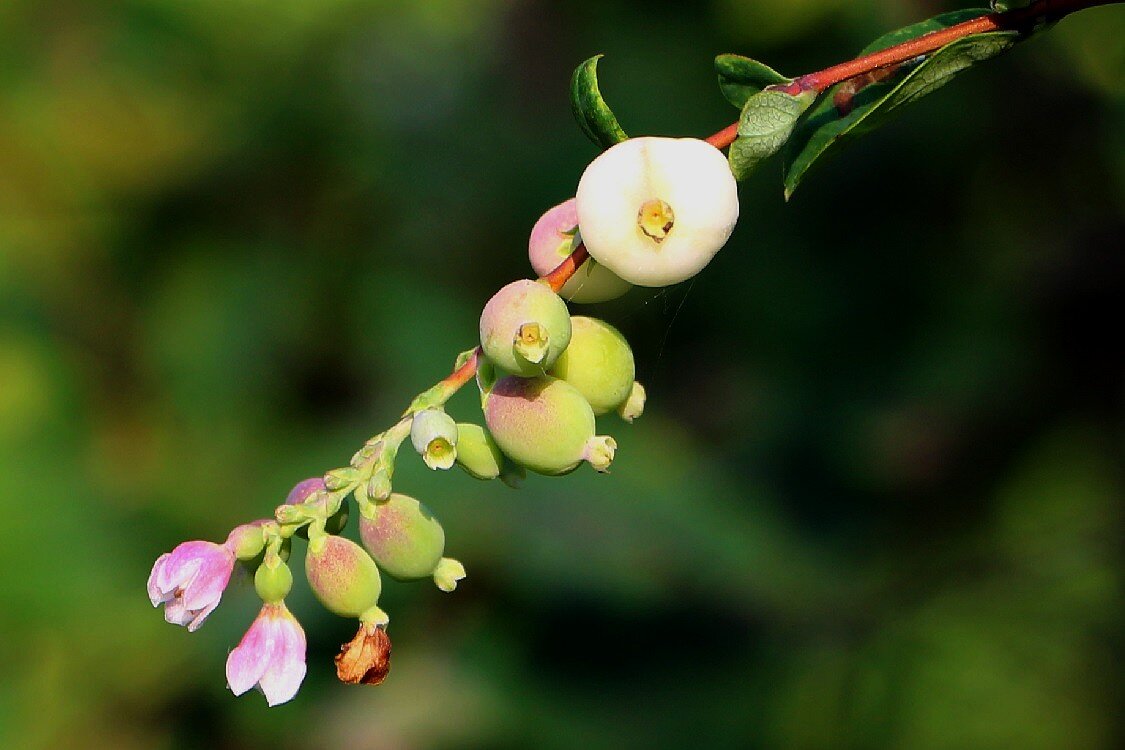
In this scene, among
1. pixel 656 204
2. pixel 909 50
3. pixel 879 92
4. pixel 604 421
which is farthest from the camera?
pixel 604 421

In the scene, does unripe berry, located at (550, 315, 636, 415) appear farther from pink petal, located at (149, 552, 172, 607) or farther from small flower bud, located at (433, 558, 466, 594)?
pink petal, located at (149, 552, 172, 607)

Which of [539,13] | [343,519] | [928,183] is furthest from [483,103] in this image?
[343,519]

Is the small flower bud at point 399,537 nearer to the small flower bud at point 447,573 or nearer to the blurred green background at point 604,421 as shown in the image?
the small flower bud at point 447,573

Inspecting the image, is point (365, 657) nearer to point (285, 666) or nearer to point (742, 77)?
point (285, 666)

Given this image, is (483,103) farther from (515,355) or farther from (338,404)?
(515,355)

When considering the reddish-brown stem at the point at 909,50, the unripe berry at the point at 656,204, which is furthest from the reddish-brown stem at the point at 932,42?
the unripe berry at the point at 656,204

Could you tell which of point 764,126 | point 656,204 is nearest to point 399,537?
point 656,204

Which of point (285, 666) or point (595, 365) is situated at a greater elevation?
point (595, 365)
